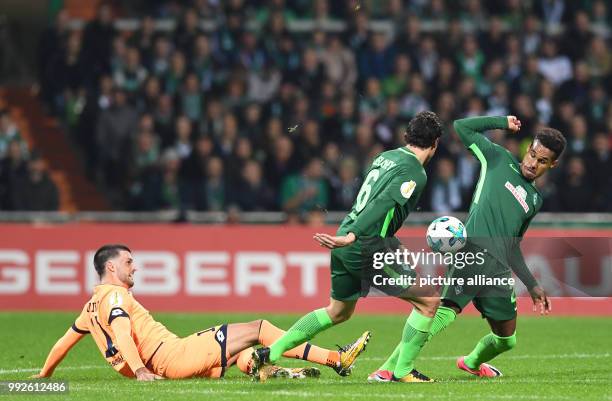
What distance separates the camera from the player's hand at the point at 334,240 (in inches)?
361

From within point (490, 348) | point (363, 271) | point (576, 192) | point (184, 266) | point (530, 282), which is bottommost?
point (184, 266)

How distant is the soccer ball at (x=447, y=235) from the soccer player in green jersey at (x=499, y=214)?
0.44ft

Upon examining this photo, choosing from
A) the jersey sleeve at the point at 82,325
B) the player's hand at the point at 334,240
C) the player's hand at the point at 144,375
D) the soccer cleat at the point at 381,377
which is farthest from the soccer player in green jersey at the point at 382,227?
the jersey sleeve at the point at 82,325

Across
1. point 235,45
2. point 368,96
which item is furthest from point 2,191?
point 368,96

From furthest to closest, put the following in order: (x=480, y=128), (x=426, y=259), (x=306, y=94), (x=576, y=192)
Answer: (x=306, y=94), (x=576, y=192), (x=426, y=259), (x=480, y=128)

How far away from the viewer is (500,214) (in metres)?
10.5

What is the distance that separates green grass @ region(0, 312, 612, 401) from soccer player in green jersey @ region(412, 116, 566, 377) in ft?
1.92

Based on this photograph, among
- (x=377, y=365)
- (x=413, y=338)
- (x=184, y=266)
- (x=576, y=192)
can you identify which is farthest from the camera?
(x=576, y=192)

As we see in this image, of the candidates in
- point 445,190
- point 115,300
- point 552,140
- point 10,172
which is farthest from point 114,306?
point 445,190

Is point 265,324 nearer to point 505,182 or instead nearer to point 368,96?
point 505,182

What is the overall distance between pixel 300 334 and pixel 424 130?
71.9 inches

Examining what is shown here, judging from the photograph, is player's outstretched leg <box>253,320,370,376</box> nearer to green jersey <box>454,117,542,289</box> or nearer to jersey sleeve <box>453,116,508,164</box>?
green jersey <box>454,117,542,289</box>

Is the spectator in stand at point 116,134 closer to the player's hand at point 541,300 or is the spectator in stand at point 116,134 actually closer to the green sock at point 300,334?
the green sock at point 300,334

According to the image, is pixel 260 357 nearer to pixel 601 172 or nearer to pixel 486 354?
pixel 486 354
